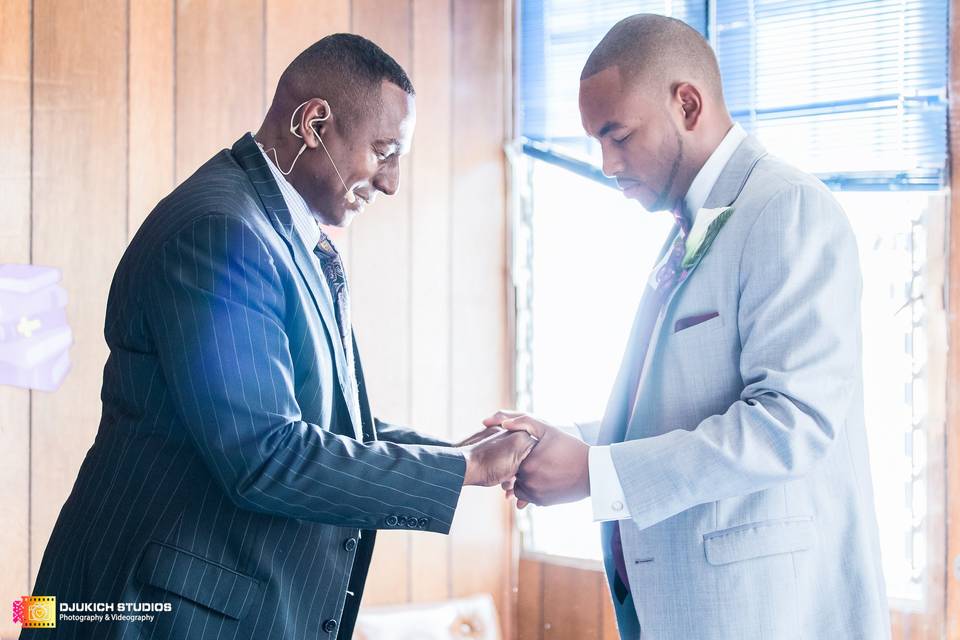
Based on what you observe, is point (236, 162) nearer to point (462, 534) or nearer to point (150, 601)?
point (150, 601)

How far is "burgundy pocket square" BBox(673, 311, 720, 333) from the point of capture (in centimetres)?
171

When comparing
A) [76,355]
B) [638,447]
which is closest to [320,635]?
[638,447]

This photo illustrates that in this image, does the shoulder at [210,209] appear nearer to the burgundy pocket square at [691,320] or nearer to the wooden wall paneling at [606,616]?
the burgundy pocket square at [691,320]

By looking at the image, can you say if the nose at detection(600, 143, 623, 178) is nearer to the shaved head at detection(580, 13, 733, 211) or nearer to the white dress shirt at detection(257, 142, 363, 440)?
the shaved head at detection(580, 13, 733, 211)

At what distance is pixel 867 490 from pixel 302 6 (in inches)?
84.8

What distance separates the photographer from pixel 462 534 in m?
3.41

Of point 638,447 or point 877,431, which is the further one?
point 877,431

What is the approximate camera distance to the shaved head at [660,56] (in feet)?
6.37

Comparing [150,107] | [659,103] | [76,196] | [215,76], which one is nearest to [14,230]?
[76,196]

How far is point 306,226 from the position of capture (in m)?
1.79

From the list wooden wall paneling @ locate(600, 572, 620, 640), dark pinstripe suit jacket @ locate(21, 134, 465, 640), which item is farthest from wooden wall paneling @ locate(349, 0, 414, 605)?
dark pinstripe suit jacket @ locate(21, 134, 465, 640)

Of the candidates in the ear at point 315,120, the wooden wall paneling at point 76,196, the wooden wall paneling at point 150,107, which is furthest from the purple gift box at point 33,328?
the ear at point 315,120

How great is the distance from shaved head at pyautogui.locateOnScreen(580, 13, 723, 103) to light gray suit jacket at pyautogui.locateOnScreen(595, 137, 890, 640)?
12.9 inches

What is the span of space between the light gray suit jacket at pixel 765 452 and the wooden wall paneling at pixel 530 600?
1.75 metres
